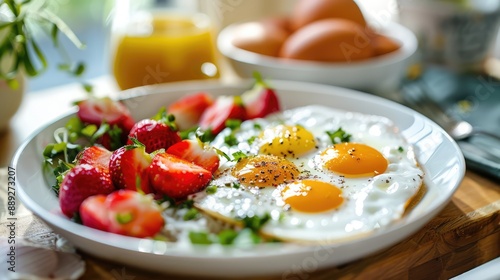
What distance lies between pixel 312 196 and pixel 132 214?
1.23 ft

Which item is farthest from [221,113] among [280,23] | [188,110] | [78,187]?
[280,23]

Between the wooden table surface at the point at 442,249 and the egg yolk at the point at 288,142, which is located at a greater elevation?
the egg yolk at the point at 288,142

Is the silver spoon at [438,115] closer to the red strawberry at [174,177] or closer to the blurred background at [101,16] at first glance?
the blurred background at [101,16]

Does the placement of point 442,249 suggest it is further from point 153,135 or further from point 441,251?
point 153,135

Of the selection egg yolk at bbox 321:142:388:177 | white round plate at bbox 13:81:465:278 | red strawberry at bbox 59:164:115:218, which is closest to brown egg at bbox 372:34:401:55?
white round plate at bbox 13:81:465:278

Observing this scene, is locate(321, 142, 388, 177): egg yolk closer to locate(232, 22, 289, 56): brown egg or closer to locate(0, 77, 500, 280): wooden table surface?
locate(0, 77, 500, 280): wooden table surface

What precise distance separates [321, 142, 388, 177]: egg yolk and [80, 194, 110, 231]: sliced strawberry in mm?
551

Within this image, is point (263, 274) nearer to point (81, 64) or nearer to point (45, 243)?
point (45, 243)

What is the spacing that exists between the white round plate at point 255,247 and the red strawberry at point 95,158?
0.11m

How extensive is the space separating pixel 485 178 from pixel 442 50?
2.81 feet

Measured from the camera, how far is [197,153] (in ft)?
4.79

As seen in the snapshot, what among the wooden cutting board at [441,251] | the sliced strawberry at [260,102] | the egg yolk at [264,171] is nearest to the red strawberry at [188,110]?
the sliced strawberry at [260,102]

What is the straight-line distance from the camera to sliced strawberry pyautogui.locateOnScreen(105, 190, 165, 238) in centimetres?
117

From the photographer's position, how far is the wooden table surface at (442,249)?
3.98 ft
